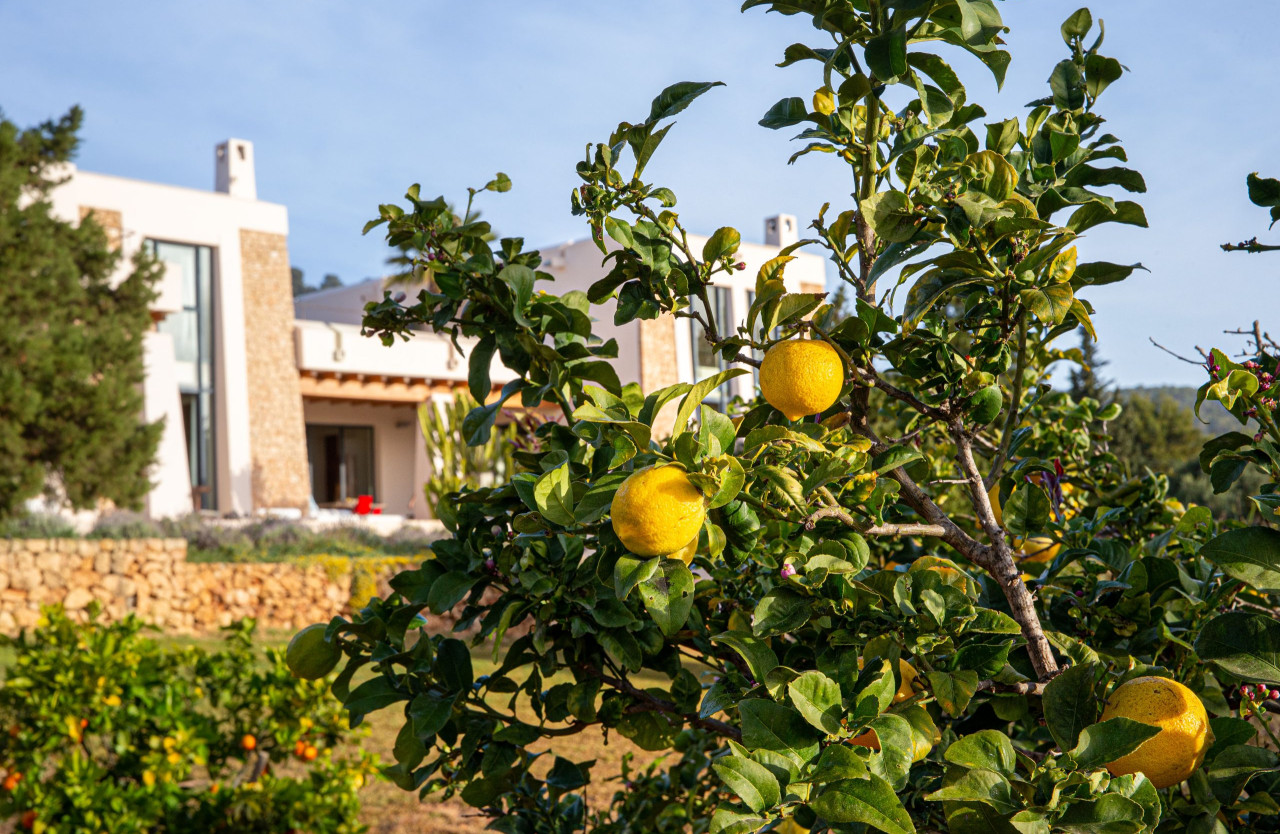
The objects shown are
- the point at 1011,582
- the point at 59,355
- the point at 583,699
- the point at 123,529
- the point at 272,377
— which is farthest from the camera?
the point at 272,377

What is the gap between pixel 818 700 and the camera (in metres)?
0.94

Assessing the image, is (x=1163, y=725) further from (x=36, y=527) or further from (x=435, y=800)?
(x=36, y=527)

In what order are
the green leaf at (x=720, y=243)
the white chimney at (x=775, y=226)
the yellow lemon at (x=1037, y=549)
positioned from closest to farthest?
the green leaf at (x=720, y=243) < the yellow lemon at (x=1037, y=549) < the white chimney at (x=775, y=226)

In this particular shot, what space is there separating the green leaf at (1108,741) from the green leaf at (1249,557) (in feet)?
0.74

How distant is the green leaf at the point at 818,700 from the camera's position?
910mm

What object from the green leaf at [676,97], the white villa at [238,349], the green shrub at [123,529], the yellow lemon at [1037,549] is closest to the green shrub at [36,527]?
the green shrub at [123,529]

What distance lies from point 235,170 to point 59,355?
674cm

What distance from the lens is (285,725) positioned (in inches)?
140

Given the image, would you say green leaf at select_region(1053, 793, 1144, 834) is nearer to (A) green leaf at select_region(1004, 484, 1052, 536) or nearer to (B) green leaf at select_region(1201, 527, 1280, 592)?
(B) green leaf at select_region(1201, 527, 1280, 592)

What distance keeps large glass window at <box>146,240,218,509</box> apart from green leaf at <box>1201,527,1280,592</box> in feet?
55.7

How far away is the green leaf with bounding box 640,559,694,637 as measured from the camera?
996mm

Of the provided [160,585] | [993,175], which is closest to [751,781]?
[993,175]

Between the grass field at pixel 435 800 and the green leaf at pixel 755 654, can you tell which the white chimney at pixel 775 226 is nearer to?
the grass field at pixel 435 800

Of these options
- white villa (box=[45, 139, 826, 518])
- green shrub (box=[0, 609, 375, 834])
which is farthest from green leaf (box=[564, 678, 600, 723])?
white villa (box=[45, 139, 826, 518])
